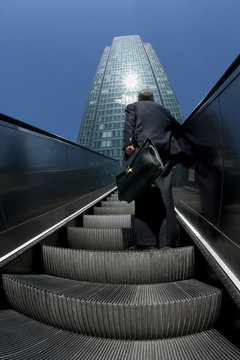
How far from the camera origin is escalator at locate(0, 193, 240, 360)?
4.08ft

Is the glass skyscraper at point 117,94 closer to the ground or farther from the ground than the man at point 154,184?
farther from the ground

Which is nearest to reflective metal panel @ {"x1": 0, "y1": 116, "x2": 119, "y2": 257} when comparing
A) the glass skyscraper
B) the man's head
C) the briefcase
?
the briefcase

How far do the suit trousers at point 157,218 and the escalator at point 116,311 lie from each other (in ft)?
1.29

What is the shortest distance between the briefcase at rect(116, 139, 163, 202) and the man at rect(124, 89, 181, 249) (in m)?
0.20

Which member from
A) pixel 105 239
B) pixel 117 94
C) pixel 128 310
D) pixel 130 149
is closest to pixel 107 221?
pixel 105 239

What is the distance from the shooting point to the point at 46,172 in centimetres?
319

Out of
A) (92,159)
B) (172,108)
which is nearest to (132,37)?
(172,108)

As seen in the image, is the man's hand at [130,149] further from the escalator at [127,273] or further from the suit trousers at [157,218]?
the escalator at [127,273]

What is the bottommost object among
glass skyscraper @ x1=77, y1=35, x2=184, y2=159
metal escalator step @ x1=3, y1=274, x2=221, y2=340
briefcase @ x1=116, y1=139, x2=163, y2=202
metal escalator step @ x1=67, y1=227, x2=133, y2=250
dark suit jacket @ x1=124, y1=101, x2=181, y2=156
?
metal escalator step @ x1=3, y1=274, x2=221, y2=340

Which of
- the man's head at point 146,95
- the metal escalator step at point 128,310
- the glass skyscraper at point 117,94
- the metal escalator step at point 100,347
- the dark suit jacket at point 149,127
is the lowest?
the metal escalator step at point 100,347

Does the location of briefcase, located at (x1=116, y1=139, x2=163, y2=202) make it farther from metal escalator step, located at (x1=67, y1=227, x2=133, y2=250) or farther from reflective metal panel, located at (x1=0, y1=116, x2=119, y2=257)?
reflective metal panel, located at (x1=0, y1=116, x2=119, y2=257)

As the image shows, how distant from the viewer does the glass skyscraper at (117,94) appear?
7038 centimetres

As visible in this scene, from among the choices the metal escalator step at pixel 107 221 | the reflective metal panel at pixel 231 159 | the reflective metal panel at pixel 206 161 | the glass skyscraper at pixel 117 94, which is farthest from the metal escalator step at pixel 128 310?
the glass skyscraper at pixel 117 94

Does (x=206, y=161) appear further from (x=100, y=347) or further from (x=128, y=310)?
(x=100, y=347)
